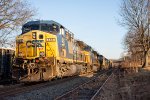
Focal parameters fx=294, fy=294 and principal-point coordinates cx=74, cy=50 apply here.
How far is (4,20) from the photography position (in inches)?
1288

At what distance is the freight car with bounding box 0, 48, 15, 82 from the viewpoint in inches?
897

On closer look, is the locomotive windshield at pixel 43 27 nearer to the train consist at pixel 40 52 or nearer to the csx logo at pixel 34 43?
the train consist at pixel 40 52

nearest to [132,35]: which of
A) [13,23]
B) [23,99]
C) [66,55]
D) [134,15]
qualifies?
[134,15]

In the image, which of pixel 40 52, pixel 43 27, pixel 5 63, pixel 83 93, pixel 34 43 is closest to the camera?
pixel 83 93

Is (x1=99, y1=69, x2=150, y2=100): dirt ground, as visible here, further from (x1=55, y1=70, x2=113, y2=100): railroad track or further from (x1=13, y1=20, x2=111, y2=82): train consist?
(x1=13, y1=20, x2=111, y2=82): train consist

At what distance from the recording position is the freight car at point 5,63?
22783 millimetres

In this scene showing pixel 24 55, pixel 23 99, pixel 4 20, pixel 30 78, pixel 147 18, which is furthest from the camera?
pixel 147 18

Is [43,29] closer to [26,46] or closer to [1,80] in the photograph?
[26,46]

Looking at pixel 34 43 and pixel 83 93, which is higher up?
pixel 34 43

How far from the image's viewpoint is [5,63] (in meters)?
23.5

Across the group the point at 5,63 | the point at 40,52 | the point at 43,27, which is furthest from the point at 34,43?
the point at 5,63

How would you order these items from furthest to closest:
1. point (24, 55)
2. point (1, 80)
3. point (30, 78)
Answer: point (1, 80) < point (24, 55) < point (30, 78)

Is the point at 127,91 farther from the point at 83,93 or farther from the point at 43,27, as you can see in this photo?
the point at 43,27

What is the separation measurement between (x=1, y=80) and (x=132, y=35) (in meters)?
37.9
